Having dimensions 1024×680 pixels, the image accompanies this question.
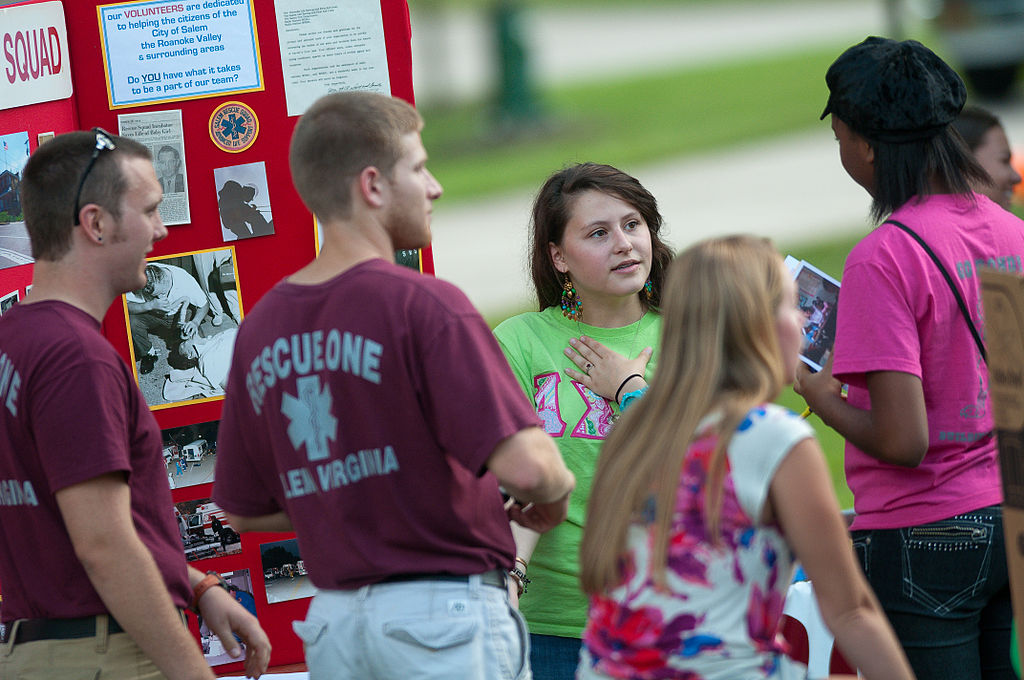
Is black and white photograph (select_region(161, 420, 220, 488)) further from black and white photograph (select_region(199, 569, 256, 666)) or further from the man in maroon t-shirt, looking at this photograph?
the man in maroon t-shirt

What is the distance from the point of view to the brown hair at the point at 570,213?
357 centimetres

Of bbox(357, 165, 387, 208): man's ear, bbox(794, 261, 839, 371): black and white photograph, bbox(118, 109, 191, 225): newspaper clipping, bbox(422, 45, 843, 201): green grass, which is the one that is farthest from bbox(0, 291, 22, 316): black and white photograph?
bbox(422, 45, 843, 201): green grass

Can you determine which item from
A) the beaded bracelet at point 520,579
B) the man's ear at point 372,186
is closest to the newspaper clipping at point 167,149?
the man's ear at point 372,186

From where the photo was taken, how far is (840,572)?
7.02 ft

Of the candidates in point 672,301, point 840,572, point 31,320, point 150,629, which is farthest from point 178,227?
point 840,572

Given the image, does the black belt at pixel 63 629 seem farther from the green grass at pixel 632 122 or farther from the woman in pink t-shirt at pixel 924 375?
the green grass at pixel 632 122

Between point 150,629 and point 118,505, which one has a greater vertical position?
point 118,505

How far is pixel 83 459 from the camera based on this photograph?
2.51 metres

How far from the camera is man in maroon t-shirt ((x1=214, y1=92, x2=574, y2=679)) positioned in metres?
2.35

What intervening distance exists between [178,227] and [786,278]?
208 cm

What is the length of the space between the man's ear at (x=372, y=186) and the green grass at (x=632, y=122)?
1336cm

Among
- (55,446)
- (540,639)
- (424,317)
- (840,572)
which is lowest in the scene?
(540,639)

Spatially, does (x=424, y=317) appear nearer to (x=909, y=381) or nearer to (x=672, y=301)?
(x=672, y=301)

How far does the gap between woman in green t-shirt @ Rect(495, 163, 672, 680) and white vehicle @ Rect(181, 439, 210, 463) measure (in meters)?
1.00
